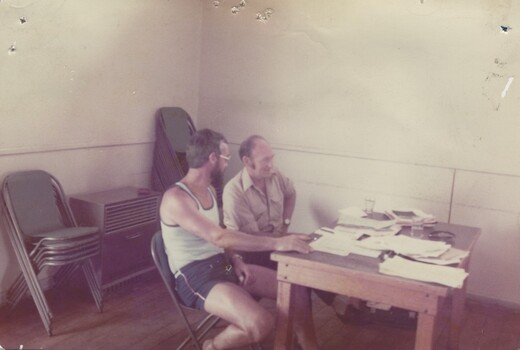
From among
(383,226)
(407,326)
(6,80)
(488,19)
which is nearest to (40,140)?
(6,80)

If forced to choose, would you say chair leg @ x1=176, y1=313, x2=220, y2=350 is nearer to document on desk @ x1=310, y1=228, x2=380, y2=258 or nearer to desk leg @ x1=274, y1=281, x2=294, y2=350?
desk leg @ x1=274, y1=281, x2=294, y2=350

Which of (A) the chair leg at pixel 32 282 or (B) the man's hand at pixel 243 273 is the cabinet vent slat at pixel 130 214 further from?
(B) the man's hand at pixel 243 273

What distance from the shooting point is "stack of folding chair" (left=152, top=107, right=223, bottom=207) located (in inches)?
204

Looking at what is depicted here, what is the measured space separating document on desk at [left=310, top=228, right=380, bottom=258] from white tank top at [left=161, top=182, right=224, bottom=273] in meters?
0.59

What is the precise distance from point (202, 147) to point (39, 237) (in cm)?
142

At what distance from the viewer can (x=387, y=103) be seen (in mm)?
4914

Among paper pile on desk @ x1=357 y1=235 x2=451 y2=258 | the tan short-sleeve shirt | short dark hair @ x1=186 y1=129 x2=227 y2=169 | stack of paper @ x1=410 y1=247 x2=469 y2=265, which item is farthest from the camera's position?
the tan short-sleeve shirt

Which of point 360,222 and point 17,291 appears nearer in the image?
point 360,222

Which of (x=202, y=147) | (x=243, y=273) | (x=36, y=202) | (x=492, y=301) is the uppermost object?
(x=202, y=147)

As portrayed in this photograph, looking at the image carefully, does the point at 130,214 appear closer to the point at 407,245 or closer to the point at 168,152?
the point at 168,152

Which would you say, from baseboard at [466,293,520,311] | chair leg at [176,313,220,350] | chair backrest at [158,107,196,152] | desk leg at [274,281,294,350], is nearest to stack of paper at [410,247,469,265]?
desk leg at [274,281,294,350]

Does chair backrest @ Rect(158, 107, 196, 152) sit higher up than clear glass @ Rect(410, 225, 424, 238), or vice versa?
chair backrest @ Rect(158, 107, 196, 152)

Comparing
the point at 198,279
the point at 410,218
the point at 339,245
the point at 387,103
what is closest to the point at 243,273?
the point at 198,279

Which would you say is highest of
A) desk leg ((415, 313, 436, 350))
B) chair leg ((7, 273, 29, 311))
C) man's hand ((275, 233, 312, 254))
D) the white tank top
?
man's hand ((275, 233, 312, 254))
